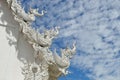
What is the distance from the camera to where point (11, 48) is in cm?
998

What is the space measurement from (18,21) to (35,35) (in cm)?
66

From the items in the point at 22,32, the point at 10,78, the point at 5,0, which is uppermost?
the point at 5,0

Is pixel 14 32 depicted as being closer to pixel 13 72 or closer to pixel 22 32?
pixel 22 32

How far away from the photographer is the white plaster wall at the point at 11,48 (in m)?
9.71

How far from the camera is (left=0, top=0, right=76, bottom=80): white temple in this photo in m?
9.73

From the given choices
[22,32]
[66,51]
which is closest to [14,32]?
[22,32]

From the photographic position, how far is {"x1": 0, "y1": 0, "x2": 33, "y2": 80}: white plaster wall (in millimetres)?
9711

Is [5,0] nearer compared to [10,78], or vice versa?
[10,78]

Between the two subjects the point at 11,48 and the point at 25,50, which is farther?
the point at 25,50

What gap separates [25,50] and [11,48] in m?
0.42

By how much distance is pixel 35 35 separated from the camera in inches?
393

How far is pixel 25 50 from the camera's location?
1010 cm

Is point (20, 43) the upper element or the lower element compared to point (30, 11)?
lower

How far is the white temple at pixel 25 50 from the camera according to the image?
973cm
